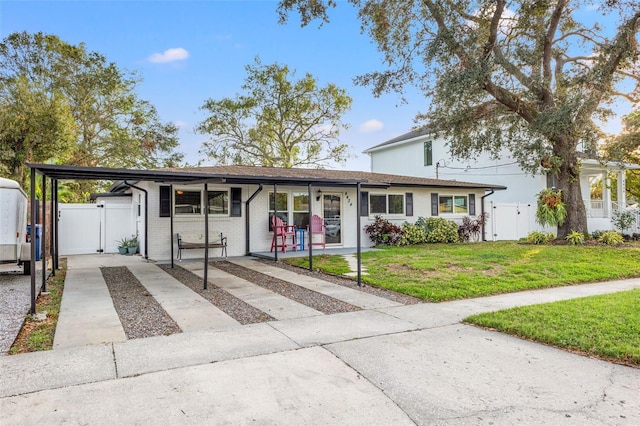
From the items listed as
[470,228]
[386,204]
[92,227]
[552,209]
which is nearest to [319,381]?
[386,204]

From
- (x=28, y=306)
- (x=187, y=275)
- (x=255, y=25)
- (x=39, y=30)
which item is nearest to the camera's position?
(x=28, y=306)

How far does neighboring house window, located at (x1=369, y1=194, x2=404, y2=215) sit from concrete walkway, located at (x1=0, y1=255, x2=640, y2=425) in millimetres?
10304

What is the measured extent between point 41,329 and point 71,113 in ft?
58.4

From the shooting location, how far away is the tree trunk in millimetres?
13289

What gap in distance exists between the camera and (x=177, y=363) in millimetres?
3525

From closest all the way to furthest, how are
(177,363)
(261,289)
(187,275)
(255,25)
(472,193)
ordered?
(177,363)
(261,289)
(187,275)
(255,25)
(472,193)

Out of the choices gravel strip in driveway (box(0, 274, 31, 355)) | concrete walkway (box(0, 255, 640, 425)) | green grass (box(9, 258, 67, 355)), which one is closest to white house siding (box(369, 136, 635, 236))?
concrete walkway (box(0, 255, 640, 425))

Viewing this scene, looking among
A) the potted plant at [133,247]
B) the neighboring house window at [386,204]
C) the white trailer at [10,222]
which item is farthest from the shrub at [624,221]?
the white trailer at [10,222]

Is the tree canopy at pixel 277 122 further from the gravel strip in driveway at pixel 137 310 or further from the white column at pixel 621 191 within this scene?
the gravel strip in driveway at pixel 137 310

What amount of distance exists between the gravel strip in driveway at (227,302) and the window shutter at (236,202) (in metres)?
3.85

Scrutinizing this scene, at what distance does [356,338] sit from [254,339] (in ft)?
3.61

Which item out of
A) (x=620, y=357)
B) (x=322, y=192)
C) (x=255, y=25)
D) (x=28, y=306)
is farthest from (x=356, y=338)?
(x=255, y=25)

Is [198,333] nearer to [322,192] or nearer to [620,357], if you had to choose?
[620,357]

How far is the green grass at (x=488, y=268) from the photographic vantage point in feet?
22.9
